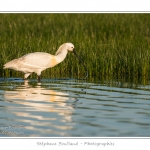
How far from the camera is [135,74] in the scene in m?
15.2

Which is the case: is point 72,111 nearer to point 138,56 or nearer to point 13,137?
point 13,137

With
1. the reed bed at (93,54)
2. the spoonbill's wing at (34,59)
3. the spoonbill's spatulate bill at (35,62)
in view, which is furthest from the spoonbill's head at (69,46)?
the spoonbill's wing at (34,59)

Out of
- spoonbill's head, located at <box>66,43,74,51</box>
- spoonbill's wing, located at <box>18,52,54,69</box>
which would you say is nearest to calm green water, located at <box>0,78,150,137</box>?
spoonbill's wing, located at <box>18,52,54,69</box>

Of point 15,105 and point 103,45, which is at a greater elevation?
point 103,45

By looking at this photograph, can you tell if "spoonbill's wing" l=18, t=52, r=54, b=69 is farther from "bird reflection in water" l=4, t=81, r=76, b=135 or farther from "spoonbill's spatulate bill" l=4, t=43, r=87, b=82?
"bird reflection in water" l=4, t=81, r=76, b=135

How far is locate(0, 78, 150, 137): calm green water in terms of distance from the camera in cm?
834

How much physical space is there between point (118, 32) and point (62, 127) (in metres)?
13.4

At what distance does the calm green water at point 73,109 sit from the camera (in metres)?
8.34

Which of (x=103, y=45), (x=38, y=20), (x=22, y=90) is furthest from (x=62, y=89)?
(x=38, y=20)

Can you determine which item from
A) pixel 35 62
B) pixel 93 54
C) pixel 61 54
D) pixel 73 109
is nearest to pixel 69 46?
pixel 61 54

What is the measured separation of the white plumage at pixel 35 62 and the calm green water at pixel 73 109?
666mm

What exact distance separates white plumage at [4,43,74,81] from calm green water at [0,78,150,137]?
0.67m

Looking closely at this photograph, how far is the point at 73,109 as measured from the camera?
10.2 meters

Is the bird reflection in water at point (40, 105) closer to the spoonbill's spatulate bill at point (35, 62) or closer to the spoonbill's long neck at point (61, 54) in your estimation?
the spoonbill's spatulate bill at point (35, 62)
